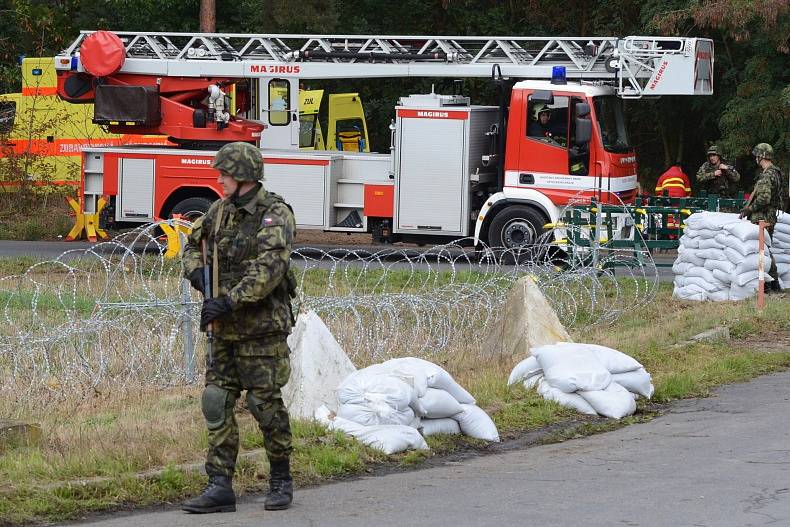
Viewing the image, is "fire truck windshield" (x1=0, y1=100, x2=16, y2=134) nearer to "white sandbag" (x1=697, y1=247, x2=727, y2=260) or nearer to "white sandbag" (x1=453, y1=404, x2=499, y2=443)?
"white sandbag" (x1=697, y1=247, x2=727, y2=260)

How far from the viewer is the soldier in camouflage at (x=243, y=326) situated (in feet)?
22.0

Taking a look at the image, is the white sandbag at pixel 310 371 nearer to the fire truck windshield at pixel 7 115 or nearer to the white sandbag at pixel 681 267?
the white sandbag at pixel 681 267

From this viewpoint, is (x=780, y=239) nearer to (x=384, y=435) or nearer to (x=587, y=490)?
(x=384, y=435)

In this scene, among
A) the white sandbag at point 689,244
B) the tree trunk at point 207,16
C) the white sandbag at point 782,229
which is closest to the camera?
the white sandbag at point 689,244

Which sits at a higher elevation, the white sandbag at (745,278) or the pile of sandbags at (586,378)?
the white sandbag at (745,278)

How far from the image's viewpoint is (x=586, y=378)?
9.52 metres

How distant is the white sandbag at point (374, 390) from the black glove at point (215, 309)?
1.77 metres

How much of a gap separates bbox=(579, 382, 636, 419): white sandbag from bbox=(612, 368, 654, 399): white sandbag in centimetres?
22

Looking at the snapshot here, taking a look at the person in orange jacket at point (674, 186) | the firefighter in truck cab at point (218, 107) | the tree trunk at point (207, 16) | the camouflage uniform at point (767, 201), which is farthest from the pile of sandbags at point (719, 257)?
the tree trunk at point (207, 16)


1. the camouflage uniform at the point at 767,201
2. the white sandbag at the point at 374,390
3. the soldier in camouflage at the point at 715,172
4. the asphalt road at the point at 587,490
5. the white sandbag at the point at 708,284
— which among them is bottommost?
the asphalt road at the point at 587,490

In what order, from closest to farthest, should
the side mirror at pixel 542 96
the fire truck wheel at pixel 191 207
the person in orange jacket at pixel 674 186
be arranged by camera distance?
the side mirror at pixel 542 96 < the fire truck wheel at pixel 191 207 < the person in orange jacket at pixel 674 186

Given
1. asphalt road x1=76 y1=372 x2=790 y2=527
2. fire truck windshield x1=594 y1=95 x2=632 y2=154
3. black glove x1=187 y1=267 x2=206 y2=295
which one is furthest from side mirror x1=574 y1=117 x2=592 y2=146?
black glove x1=187 y1=267 x2=206 y2=295

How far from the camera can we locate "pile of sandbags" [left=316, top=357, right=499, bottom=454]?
8.06 meters

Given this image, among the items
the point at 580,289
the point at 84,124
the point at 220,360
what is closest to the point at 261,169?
the point at 220,360
